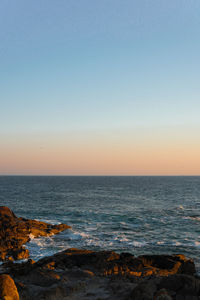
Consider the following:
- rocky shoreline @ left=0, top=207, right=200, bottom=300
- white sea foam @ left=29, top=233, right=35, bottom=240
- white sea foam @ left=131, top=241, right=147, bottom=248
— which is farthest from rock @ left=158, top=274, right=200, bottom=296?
white sea foam @ left=29, top=233, right=35, bottom=240

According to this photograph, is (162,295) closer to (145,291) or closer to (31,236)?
(145,291)

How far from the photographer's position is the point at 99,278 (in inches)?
721

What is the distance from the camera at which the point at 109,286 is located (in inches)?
651

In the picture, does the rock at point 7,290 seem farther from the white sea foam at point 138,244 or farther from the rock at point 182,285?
the white sea foam at point 138,244

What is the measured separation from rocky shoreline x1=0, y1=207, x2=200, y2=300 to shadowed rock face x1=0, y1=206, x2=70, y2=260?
1.18ft

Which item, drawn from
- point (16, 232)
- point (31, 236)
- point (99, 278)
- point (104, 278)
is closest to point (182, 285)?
point (104, 278)

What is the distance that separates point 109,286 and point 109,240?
19.4m

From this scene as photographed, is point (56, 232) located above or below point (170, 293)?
below

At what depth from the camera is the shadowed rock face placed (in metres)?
28.8

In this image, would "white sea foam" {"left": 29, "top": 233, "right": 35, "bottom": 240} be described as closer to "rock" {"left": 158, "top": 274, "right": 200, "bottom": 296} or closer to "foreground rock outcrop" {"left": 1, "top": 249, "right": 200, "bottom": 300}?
"foreground rock outcrop" {"left": 1, "top": 249, "right": 200, "bottom": 300}

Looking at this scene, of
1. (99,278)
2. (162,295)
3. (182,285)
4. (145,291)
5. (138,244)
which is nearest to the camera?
(162,295)

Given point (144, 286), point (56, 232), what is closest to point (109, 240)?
point (56, 232)

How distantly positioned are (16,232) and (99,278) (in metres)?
22.1

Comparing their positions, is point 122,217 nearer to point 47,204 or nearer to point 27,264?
point 47,204
